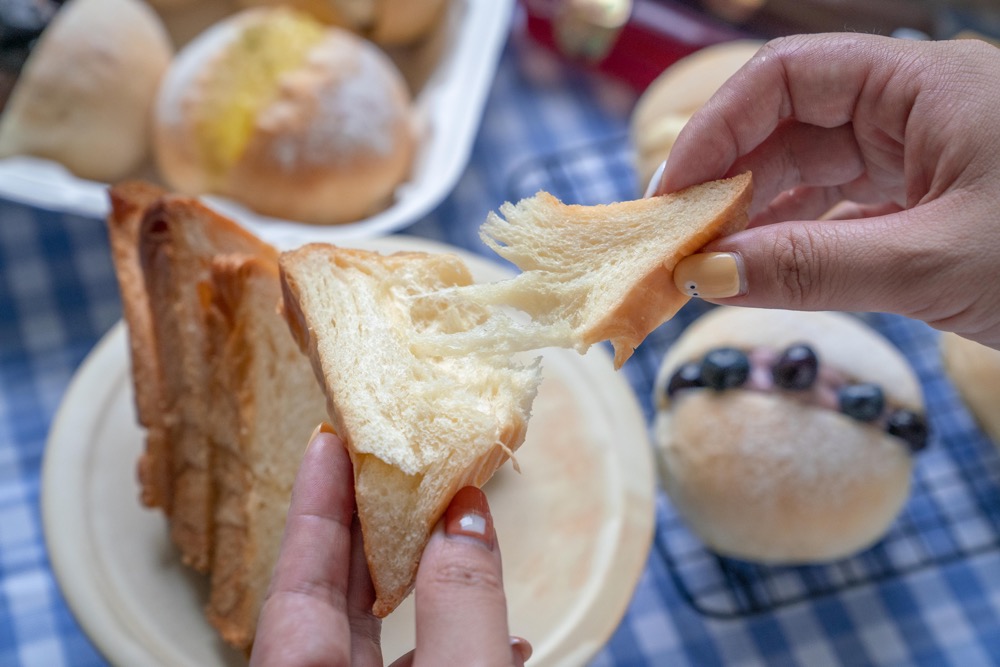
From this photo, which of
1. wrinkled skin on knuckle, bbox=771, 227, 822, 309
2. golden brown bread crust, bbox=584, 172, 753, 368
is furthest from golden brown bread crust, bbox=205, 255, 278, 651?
wrinkled skin on knuckle, bbox=771, 227, 822, 309

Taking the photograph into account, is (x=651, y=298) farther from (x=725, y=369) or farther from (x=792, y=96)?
(x=725, y=369)

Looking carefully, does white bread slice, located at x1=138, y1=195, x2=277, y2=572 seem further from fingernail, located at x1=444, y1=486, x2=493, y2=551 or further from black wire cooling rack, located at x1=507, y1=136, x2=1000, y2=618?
black wire cooling rack, located at x1=507, y1=136, x2=1000, y2=618

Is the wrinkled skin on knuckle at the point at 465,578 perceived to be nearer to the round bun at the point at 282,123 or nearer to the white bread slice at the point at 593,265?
the white bread slice at the point at 593,265

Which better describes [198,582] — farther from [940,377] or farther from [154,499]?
[940,377]

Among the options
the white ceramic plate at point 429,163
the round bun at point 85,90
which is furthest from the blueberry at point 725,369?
the round bun at point 85,90

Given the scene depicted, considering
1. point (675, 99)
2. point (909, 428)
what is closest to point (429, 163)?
point (675, 99)
